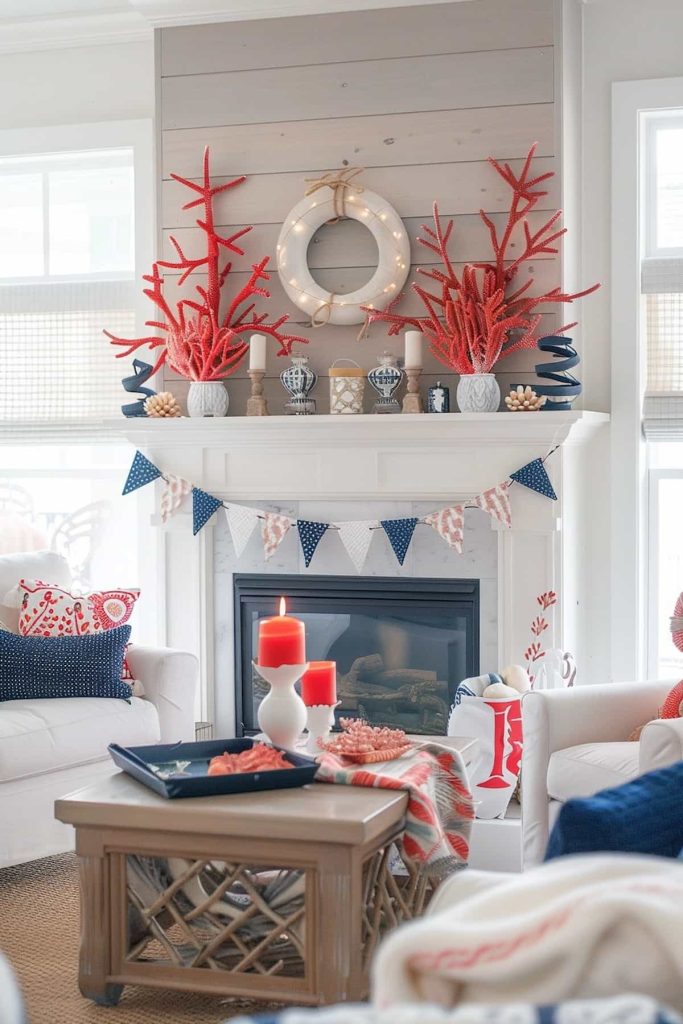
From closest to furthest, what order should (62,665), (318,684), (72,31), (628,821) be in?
1. (628,821)
2. (318,684)
3. (62,665)
4. (72,31)

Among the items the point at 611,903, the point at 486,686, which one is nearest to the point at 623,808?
the point at 611,903

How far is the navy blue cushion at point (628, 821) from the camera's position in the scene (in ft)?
5.04

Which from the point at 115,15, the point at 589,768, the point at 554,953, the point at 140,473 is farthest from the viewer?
the point at 115,15

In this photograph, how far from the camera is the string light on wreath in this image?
3951 mm

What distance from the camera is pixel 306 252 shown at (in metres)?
4.06

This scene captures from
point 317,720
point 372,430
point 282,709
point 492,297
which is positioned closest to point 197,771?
point 282,709

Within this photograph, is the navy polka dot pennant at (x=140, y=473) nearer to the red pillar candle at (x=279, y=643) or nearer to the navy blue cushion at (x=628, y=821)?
the red pillar candle at (x=279, y=643)

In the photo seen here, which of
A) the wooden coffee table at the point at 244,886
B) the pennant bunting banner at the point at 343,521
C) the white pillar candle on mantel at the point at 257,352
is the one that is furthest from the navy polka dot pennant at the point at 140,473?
the wooden coffee table at the point at 244,886

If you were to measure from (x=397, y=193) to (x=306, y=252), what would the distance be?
0.35 meters

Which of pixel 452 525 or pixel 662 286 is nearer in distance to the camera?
pixel 452 525

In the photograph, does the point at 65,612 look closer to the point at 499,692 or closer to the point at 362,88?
the point at 499,692

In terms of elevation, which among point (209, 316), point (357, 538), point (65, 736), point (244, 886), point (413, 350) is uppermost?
point (209, 316)

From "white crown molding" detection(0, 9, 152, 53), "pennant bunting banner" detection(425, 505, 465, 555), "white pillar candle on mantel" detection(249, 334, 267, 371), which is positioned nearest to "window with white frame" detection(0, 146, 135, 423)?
"white crown molding" detection(0, 9, 152, 53)

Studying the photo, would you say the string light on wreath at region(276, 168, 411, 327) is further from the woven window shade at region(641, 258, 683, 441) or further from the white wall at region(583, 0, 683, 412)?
the woven window shade at region(641, 258, 683, 441)
